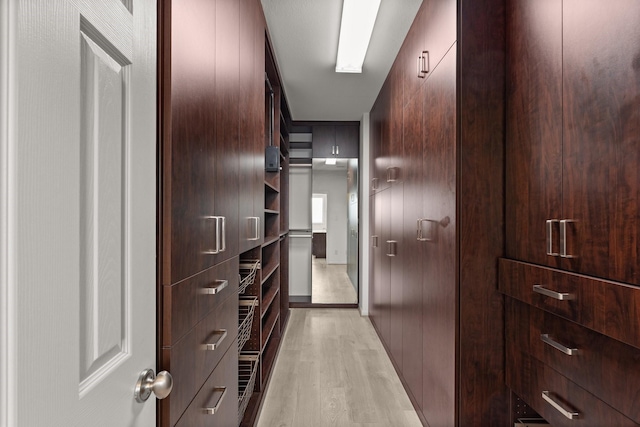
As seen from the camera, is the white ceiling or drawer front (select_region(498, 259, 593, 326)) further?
the white ceiling

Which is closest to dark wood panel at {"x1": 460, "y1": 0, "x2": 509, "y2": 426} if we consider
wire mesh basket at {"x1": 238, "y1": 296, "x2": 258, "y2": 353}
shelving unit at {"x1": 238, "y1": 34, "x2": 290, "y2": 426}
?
wire mesh basket at {"x1": 238, "y1": 296, "x2": 258, "y2": 353}

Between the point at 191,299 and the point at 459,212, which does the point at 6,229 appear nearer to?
the point at 191,299

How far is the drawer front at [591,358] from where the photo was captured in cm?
98

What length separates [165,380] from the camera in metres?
→ 0.75

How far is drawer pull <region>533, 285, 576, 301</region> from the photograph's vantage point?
46.3 inches

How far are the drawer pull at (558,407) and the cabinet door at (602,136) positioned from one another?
45 cm

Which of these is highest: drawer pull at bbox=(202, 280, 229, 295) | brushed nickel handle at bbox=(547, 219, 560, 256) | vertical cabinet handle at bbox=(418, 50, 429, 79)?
vertical cabinet handle at bbox=(418, 50, 429, 79)

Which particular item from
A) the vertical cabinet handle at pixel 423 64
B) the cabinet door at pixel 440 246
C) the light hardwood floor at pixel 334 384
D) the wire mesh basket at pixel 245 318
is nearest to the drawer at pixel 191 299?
the wire mesh basket at pixel 245 318

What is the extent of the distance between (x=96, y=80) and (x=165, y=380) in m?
0.57

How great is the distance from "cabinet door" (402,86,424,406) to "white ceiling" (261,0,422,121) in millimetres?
534

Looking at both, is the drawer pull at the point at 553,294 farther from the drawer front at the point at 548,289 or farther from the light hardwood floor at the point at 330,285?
the light hardwood floor at the point at 330,285

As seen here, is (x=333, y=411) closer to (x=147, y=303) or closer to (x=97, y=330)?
(x=147, y=303)

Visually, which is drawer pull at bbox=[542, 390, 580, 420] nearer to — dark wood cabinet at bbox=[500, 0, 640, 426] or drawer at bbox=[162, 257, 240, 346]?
dark wood cabinet at bbox=[500, 0, 640, 426]

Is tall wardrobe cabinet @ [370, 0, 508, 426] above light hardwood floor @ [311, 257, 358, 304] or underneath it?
above
